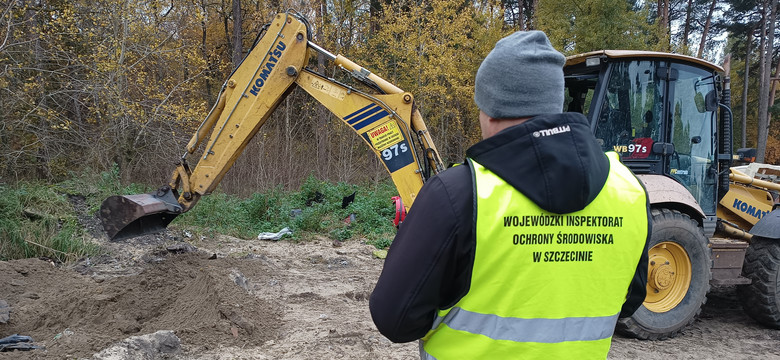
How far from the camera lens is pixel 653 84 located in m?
4.98

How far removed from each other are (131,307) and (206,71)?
10.5 metres

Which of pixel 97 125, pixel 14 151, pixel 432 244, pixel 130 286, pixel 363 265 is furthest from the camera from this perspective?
pixel 97 125

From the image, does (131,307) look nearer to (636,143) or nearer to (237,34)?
(636,143)

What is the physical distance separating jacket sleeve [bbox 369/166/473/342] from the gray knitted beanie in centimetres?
26

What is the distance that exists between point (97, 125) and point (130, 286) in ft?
27.7

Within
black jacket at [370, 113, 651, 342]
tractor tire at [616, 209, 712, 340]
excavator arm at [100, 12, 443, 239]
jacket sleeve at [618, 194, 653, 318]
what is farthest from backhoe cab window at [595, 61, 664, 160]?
black jacket at [370, 113, 651, 342]

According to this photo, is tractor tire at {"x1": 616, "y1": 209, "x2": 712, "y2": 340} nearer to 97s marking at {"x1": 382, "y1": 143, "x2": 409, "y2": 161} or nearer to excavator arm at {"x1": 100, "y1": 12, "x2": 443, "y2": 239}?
excavator arm at {"x1": 100, "y1": 12, "x2": 443, "y2": 239}

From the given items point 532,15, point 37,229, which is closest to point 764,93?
point 532,15

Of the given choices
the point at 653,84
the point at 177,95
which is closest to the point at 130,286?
the point at 653,84

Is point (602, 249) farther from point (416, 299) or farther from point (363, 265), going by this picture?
point (363, 265)

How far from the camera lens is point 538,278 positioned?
138cm

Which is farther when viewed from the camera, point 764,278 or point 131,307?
point 764,278

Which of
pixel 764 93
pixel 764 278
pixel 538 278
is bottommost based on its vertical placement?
pixel 764 278

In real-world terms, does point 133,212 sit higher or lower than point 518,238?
lower
